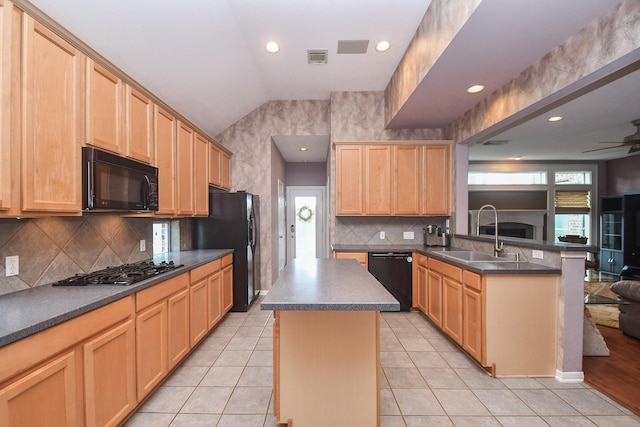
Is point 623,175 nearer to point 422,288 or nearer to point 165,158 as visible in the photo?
point 422,288

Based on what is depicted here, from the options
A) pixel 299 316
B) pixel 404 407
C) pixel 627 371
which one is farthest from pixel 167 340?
pixel 627 371

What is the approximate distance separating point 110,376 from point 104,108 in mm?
1672

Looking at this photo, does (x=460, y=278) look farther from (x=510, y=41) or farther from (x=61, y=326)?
(x=61, y=326)

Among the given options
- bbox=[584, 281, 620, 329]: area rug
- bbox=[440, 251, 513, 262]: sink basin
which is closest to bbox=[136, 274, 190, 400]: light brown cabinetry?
bbox=[440, 251, 513, 262]: sink basin

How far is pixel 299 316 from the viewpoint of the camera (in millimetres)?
1661

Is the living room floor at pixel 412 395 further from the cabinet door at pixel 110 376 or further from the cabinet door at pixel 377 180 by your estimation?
the cabinet door at pixel 377 180

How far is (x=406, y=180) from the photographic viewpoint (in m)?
4.04

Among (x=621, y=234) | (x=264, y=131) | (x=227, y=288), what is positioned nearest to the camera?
(x=227, y=288)

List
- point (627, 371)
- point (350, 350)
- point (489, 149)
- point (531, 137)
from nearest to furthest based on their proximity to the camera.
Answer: point (350, 350)
point (627, 371)
point (531, 137)
point (489, 149)

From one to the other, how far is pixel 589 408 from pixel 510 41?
261 cm

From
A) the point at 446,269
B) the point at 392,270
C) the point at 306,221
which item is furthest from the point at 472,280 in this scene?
the point at 306,221

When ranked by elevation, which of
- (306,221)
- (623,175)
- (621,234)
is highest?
(623,175)

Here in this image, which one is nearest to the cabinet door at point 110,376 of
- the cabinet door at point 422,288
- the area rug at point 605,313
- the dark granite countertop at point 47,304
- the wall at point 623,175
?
the dark granite countertop at point 47,304

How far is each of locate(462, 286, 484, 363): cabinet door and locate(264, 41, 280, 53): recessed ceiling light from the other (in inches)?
124
